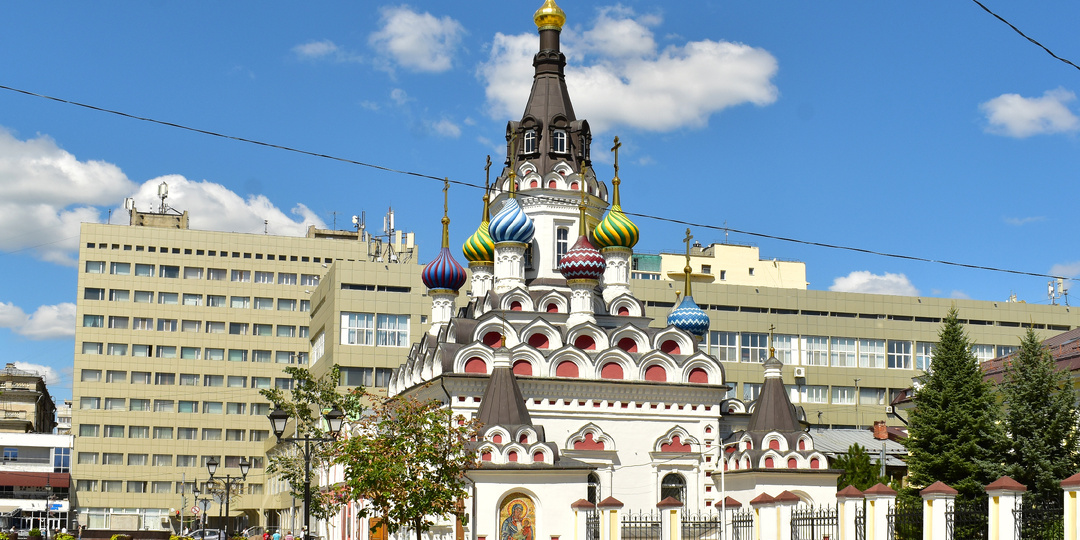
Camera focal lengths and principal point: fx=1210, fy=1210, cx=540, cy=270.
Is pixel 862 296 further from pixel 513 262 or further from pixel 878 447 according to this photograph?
pixel 513 262

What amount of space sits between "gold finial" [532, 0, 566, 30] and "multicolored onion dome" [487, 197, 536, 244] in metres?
7.21

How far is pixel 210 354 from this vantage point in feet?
252

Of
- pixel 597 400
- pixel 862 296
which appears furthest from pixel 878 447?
pixel 862 296

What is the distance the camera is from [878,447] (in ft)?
149

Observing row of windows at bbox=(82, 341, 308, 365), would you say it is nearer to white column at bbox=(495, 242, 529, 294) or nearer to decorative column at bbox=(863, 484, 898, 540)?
white column at bbox=(495, 242, 529, 294)

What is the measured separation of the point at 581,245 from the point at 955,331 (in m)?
12.9

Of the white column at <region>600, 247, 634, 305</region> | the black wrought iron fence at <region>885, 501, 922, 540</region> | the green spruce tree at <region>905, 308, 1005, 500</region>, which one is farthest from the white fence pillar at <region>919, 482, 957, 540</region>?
the white column at <region>600, 247, 634, 305</region>

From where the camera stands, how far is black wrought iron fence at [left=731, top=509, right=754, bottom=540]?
28172 mm

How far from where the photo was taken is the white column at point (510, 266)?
134ft

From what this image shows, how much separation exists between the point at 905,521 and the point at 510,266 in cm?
1870

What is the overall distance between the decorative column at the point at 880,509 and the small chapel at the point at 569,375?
312 inches

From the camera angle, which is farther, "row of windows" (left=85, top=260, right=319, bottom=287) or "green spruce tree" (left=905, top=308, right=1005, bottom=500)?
"row of windows" (left=85, top=260, right=319, bottom=287)

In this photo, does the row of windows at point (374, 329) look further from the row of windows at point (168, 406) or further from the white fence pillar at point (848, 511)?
the white fence pillar at point (848, 511)

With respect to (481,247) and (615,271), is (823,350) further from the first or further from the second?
(481,247)
